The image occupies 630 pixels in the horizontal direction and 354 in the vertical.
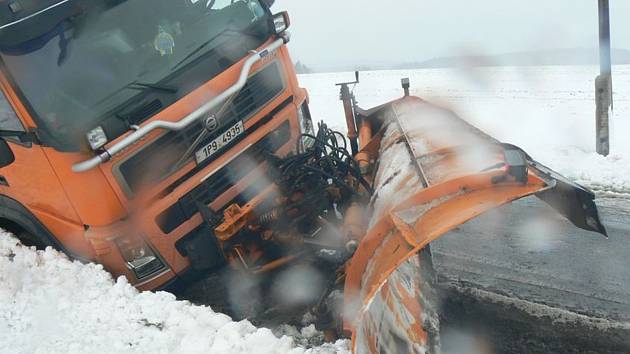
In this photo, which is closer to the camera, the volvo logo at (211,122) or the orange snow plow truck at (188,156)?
the orange snow plow truck at (188,156)

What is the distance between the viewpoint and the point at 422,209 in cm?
254

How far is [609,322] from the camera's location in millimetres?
3777

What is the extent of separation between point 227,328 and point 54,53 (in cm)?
240

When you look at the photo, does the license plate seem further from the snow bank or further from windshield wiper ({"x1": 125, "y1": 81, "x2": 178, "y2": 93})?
the snow bank

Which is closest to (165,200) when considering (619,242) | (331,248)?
(331,248)

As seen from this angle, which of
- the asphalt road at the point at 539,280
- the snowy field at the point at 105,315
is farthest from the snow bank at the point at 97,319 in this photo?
the asphalt road at the point at 539,280

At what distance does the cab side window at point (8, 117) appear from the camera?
3844 millimetres

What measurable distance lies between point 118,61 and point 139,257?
1.58m

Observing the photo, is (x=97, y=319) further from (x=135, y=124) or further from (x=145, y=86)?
(x=145, y=86)

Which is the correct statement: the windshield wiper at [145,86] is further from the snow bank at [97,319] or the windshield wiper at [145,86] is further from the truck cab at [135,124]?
the snow bank at [97,319]

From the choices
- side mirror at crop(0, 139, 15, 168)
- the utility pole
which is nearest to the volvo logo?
side mirror at crop(0, 139, 15, 168)

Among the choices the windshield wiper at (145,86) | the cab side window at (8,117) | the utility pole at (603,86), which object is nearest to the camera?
the cab side window at (8,117)

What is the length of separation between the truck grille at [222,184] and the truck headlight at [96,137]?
0.76 m

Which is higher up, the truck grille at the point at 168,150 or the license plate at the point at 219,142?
the truck grille at the point at 168,150
